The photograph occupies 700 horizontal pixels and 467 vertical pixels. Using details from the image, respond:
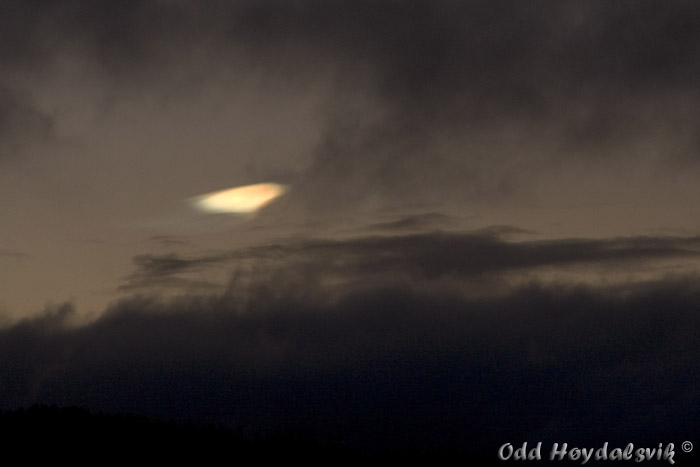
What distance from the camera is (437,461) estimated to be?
132125 millimetres

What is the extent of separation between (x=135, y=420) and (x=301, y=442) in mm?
21382

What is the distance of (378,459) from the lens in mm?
134625

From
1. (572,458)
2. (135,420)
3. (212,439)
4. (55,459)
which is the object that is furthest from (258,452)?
(572,458)

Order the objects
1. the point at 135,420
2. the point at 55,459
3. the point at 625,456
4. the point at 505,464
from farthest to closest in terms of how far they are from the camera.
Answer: the point at 135,420 < the point at 505,464 < the point at 55,459 < the point at 625,456

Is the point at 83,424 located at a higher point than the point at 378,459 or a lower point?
higher

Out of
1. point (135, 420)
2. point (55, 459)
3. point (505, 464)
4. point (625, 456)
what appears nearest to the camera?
point (625, 456)

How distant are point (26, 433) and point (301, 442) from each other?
113 feet

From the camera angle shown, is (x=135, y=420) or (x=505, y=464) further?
(x=135, y=420)

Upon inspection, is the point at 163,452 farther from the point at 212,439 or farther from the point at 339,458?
the point at 339,458

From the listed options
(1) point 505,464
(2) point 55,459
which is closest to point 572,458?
(1) point 505,464

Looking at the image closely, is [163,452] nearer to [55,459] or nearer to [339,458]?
[55,459]

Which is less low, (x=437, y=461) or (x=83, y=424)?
(x=83, y=424)

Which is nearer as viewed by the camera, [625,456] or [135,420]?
[625,456]

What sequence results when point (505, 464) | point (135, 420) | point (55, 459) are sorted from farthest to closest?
1. point (135, 420)
2. point (505, 464)
3. point (55, 459)
